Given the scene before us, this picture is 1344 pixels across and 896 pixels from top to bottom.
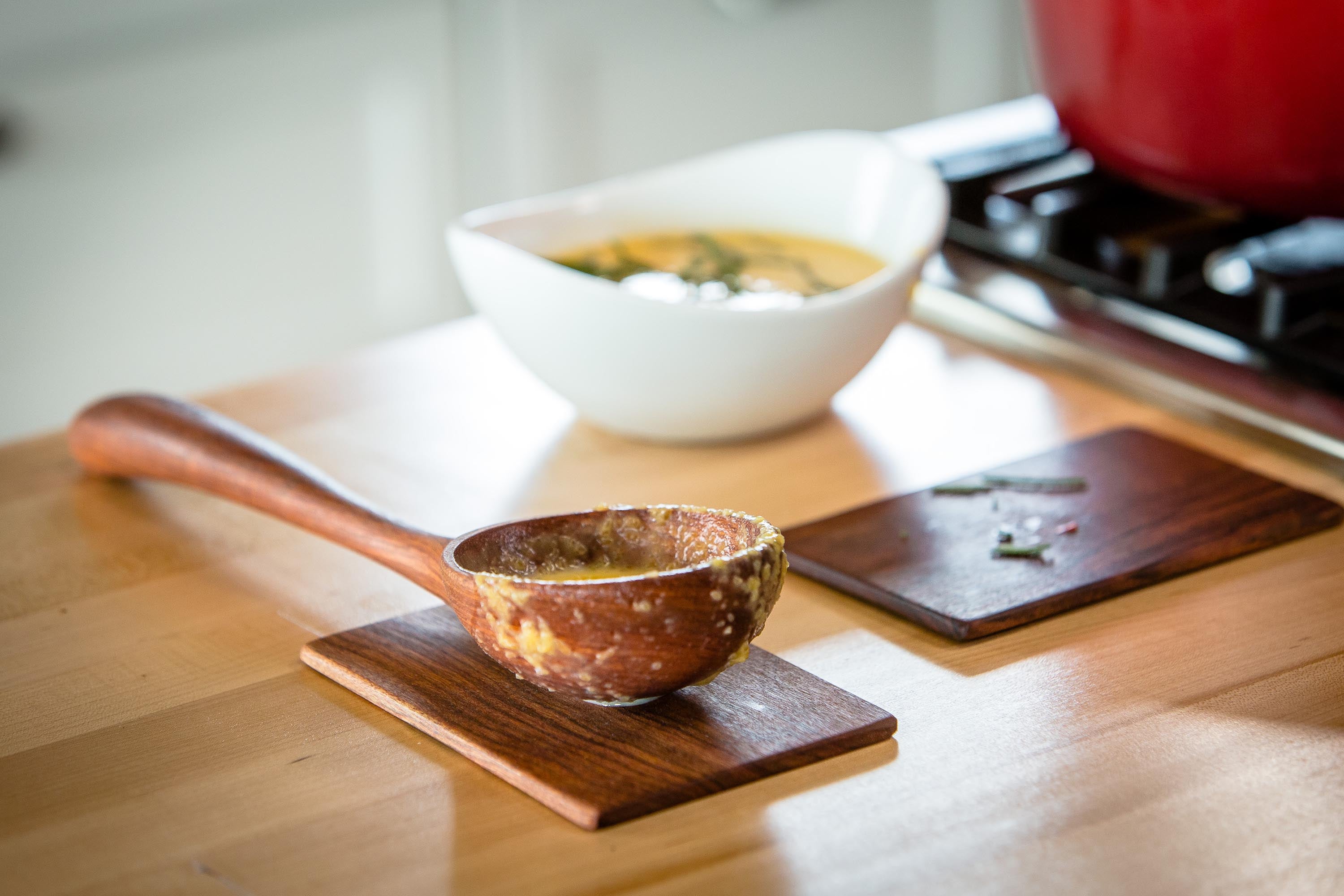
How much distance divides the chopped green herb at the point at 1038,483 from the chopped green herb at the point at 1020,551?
0.22 feet

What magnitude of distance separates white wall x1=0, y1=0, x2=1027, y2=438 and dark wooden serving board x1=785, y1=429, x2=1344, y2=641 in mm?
1428

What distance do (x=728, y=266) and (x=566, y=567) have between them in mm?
328

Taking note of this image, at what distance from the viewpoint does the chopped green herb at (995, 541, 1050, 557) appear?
0.69 m

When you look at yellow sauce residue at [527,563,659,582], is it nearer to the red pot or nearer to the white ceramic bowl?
the white ceramic bowl

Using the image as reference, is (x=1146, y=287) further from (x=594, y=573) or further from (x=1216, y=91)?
(x=594, y=573)

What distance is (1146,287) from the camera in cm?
92

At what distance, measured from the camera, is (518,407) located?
0.91 meters

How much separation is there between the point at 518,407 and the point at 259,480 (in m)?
0.22

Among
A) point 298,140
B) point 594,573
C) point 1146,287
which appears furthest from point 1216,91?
point 298,140

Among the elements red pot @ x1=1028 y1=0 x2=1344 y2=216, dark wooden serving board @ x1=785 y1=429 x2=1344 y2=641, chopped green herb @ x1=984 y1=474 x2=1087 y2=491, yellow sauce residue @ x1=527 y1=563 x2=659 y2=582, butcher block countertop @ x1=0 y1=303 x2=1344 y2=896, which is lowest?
butcher block countertop @ x1=0 y1=303 x2=1344 y2=896

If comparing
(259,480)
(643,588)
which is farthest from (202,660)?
(643,588)

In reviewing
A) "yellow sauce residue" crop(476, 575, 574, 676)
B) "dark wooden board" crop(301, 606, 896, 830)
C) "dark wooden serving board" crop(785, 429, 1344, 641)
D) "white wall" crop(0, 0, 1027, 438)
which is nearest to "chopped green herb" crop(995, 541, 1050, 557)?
"dark wooden serving board" crop(785, 429, 1344, 641)

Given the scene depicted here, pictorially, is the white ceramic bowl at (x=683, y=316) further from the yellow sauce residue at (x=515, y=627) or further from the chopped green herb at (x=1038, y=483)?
the yellow sauce residue at (x=515, y=627)

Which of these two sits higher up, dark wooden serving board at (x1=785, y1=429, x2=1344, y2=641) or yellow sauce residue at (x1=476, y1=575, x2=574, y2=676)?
yellow sauce residue at (x1=476, y1=575, x2=574, y2=676)
